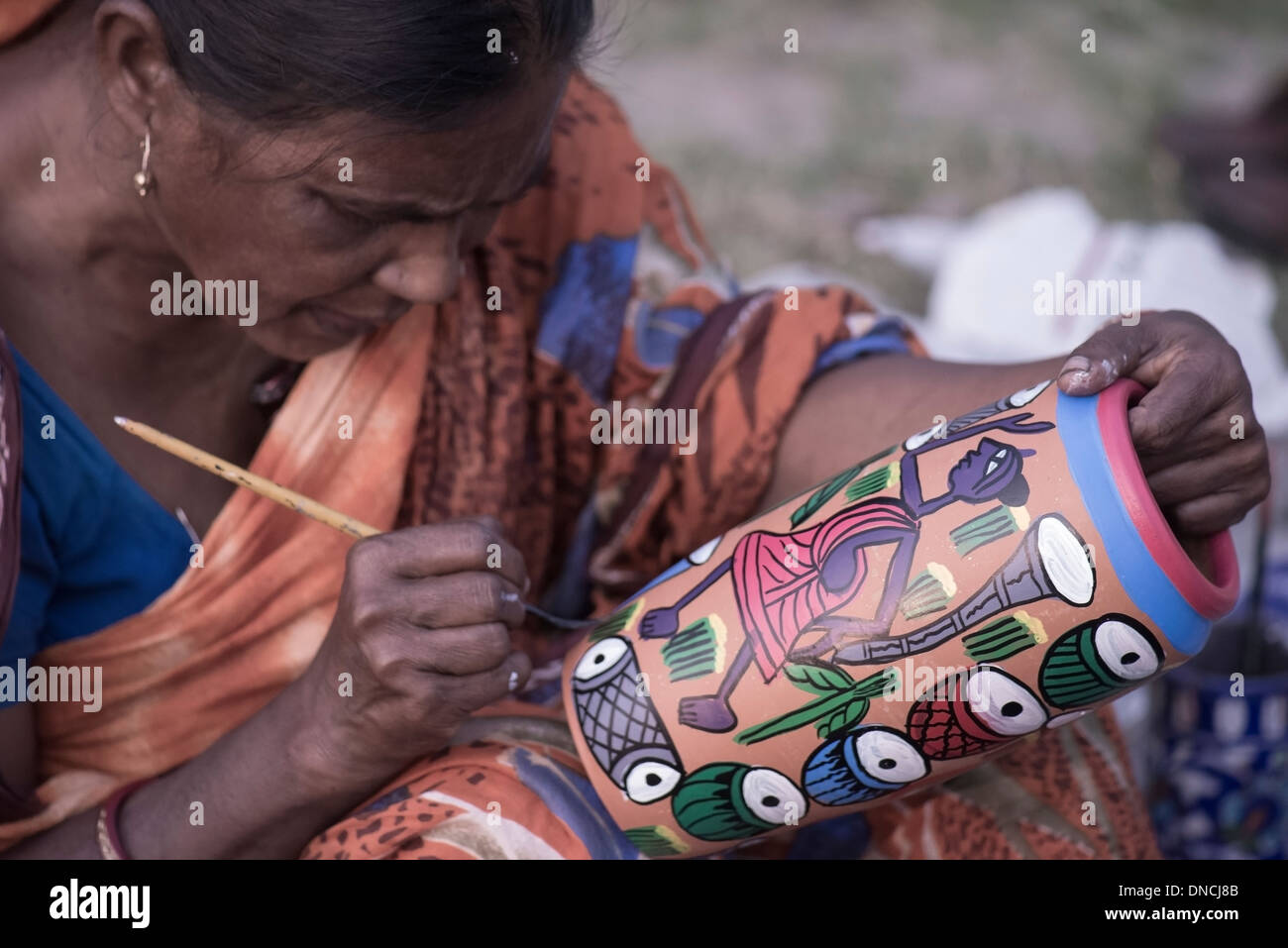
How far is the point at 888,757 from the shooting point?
1.20m

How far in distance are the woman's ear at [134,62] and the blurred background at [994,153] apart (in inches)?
54.7

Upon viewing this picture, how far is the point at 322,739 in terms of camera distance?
4.30 ft

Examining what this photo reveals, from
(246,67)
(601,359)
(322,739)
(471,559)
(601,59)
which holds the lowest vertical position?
(322,739)

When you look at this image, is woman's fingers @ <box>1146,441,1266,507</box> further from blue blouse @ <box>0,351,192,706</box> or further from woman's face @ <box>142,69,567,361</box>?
blue blouse @ <box>0,351,192,706</box>

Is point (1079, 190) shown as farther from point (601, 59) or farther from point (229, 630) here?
point (229, 630)

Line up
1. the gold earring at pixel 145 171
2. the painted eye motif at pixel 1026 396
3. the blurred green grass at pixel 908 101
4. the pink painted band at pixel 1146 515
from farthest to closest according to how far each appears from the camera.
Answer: the blurred green grass at pixel 908 101 < the gold earring at pixel 145 171 < the painted eye motif at pixel 1026 396 < the pink painted band at pixel 1146 515

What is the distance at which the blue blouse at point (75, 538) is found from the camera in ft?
4.40

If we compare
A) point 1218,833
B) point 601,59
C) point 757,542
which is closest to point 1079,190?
point 1218,833

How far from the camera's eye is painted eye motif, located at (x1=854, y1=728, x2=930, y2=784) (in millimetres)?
1188

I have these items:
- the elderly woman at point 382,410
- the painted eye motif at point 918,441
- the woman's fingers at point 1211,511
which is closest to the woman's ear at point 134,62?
the elderly woman at point 382,410

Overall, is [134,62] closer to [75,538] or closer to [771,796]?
[75,538]

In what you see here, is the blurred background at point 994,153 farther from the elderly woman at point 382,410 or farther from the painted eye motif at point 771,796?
the painted eye motif at point 771,796
